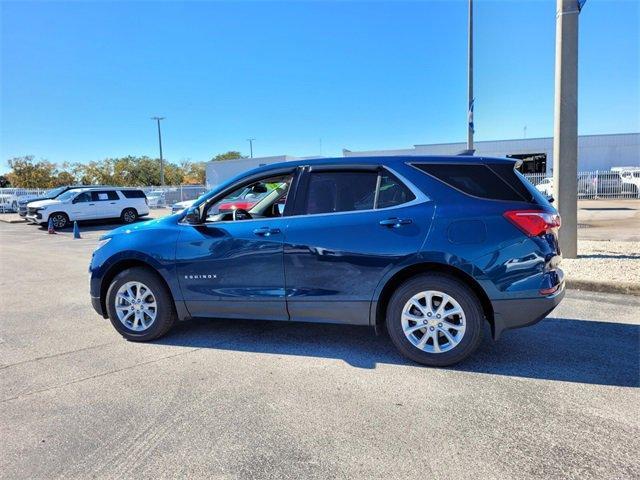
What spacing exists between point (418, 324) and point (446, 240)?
0.76m

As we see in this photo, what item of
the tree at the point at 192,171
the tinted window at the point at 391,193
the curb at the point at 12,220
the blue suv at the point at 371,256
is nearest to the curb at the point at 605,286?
the blue suv at the point at 371,256

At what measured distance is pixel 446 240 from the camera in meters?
3.87

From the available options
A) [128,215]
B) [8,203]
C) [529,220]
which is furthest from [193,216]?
[8,203]

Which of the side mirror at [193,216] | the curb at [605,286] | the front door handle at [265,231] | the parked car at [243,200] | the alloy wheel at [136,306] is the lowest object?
the curb at [605,286]

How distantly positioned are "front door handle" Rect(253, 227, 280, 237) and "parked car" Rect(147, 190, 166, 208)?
32.5m

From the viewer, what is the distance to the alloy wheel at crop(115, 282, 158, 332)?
479 cm

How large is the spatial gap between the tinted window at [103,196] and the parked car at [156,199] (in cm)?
1281

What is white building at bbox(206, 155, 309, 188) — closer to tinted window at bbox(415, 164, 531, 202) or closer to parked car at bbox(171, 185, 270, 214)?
parked car at bbox(171, 185, 270, 214)

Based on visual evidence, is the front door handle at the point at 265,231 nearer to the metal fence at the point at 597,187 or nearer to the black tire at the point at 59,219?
the black tire at the point at 59,219

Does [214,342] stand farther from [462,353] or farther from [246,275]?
[462,353]

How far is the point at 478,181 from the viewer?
4.00 metres

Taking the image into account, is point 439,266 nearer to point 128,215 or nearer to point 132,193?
point 128,215

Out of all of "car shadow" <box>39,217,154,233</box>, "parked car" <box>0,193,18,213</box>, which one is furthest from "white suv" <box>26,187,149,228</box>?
"parked car" <box>0,193,18,213</box>

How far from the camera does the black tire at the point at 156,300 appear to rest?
15.5 ft
